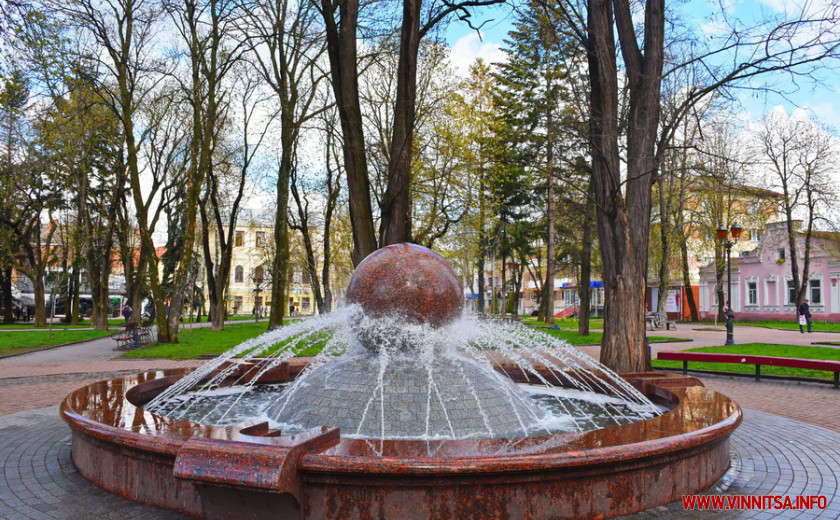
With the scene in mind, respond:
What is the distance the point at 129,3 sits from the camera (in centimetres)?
1995

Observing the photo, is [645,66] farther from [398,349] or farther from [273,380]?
[273,380]

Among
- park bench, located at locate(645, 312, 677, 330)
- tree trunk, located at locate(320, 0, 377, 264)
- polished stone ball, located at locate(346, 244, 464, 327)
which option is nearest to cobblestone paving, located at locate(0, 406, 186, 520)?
polished stone ball, located at locate(346, 244, 464, 327)

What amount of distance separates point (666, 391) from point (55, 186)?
38550 millimetres

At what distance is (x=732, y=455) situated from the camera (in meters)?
6.55

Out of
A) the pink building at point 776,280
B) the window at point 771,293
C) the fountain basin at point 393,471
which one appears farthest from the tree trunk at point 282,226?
the window at point 771,293

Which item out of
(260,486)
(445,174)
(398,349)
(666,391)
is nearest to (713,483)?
(666,391)

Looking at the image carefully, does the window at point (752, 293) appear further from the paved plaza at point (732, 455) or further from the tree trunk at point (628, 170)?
the tree trunk at point (628, 170)

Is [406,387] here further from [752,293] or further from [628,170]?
[752,293]

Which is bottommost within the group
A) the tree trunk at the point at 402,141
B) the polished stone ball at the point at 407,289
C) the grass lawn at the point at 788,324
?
the grass lawn at the point at 788,324

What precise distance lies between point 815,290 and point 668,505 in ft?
147

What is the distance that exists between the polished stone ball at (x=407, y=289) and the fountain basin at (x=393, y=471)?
2.37m

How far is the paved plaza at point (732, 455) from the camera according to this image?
470 cm

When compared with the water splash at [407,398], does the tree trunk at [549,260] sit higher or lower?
higher

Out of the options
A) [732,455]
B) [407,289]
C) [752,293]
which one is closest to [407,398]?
[407,289]
